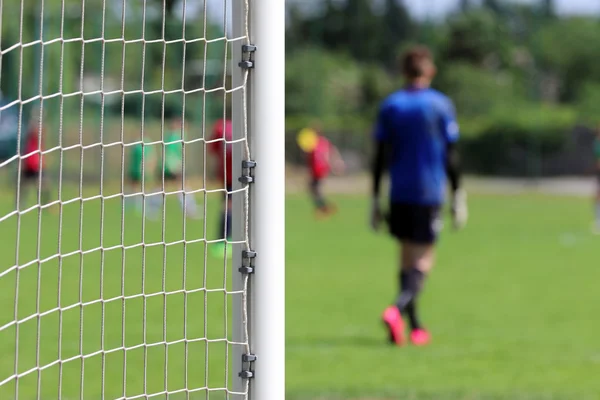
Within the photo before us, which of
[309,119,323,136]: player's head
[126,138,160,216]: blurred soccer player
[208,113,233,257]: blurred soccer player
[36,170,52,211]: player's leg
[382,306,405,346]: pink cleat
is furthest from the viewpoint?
[309,119,323,136]: player's head

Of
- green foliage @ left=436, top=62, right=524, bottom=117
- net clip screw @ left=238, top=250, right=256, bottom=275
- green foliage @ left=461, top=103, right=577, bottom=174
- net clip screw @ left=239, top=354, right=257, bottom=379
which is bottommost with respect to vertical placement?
net clip screw @ left=239, top=354, right=257, bottom=379

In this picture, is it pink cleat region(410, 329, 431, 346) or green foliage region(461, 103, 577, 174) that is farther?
green foliage region(461, 103, 577, 174)

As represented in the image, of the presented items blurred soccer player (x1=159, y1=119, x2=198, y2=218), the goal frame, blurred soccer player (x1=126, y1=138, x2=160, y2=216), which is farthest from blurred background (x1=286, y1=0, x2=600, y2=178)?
the goal frame

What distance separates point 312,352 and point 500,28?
85.5 ft

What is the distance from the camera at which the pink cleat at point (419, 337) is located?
300 inches

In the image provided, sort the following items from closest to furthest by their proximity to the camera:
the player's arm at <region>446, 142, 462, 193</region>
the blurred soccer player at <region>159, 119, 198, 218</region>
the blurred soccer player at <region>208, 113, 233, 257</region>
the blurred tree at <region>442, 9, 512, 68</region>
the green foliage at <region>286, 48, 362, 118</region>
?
the blurred soccer player at <region>208, 113, 233, 257</region>, the blurred soccer player at <region>159, 119, 198, 218</region>, the player's arm at <region>446, 142, 462, 193</region>, the blurred tree at <region>442, 9, 512, 68</region>, the green foliage at <region>286, 48, 362, 118</region>

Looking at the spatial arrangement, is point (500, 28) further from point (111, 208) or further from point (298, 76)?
point (111, 208)

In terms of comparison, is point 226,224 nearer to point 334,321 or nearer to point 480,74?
point 334,321

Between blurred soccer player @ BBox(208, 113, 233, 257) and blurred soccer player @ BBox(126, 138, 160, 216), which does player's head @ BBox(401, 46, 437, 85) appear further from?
blurred soccer player @ BBox(126, 138, 160, 216)

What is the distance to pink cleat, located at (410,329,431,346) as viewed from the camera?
763 centimetres

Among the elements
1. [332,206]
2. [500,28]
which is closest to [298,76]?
[500,28]

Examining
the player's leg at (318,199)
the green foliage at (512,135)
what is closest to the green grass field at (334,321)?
the player's leg at (318,199)

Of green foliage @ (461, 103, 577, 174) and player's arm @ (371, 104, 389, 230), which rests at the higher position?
green foliage @ (461, 103, 577, 174)

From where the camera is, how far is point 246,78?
3090 mm
